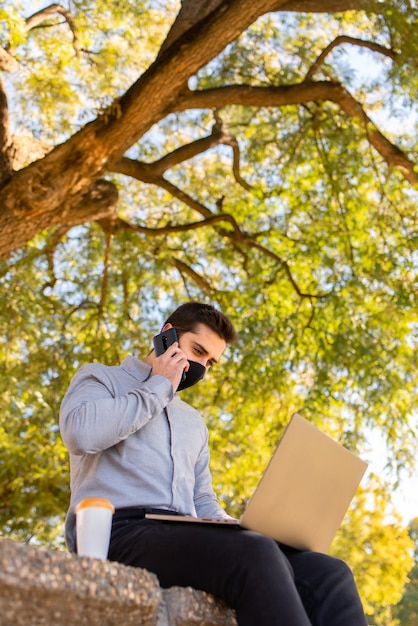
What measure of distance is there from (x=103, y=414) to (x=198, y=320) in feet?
2.37

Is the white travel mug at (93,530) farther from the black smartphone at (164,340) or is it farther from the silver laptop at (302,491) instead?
the black smartphone at (164,340)

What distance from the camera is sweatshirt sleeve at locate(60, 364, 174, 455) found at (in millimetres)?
2248

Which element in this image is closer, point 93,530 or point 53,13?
point 93,530

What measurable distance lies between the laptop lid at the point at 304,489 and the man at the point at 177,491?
0.09 metres

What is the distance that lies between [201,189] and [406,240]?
2988mm

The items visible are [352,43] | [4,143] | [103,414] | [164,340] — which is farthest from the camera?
[352,43]

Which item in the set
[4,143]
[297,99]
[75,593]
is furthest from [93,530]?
[297,99]

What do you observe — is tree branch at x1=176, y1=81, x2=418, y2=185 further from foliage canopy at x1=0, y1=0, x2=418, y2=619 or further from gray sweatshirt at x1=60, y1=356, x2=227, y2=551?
gray sweatshirt at x1=60, y1=356, x2=227, y2=551

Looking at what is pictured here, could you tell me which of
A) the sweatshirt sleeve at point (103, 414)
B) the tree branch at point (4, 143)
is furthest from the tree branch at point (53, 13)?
the sweatshirt sleeve at point (103, 414)

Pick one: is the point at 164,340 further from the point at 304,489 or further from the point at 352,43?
the point at 352,43

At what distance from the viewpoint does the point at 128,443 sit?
8.14 feet

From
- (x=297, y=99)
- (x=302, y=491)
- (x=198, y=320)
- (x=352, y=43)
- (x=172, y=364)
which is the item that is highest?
(x=352, y=43)

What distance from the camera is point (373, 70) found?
7098mm

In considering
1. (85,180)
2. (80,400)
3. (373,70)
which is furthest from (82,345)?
(80,400)
